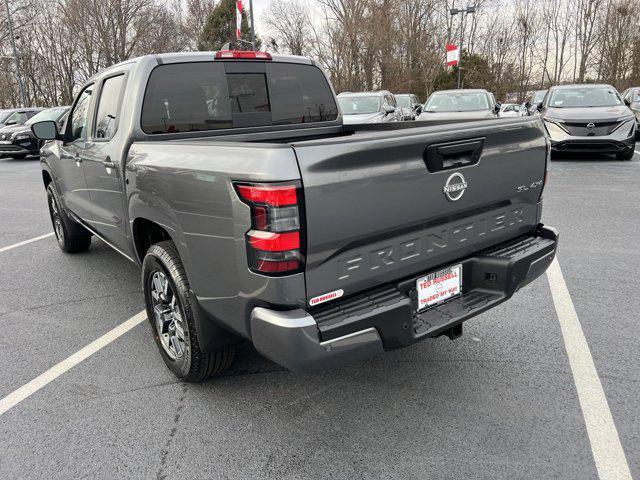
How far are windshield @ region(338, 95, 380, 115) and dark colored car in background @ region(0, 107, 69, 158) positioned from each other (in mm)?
9509

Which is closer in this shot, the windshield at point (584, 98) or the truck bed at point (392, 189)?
the truck bed at point (392, 189)

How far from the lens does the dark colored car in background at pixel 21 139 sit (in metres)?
17.9

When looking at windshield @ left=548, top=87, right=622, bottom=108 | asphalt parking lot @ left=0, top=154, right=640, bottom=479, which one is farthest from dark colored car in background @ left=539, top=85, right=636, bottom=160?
asphalt parking lot @ left=0, top=154, right=640, bottom=479

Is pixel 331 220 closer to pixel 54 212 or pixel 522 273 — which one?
pixel 522 273

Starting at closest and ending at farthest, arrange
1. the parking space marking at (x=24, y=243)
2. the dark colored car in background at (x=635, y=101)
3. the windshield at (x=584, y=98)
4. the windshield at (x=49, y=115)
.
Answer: the parking space marking at (x=24, y=243) → the windshield at (x=584, y=98) → the dark colored car in background at (x=635, y=101) → the windshield at (x=49, y=115)

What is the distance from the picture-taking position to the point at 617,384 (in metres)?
2.97

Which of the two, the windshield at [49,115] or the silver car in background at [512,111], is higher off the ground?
the windshield at [49,115]

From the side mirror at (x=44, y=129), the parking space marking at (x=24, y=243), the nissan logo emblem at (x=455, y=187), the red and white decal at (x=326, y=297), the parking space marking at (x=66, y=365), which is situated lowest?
the parking space marking at (x=24, y=243)

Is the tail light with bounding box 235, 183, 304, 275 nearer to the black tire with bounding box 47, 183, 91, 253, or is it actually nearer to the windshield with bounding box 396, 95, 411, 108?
the black tire with bounding box 47, 183, 91, 253

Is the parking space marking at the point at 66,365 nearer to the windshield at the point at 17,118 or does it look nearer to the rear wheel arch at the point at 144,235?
the rear wheel arch at the point at 144,235

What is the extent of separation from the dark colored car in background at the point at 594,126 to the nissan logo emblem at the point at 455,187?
9444mm

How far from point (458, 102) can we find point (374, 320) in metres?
13.0

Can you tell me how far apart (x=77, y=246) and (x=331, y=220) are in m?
4.80

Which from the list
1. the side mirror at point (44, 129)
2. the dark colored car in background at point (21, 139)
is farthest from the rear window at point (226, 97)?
the dark colored car in background at point (21, 139)
